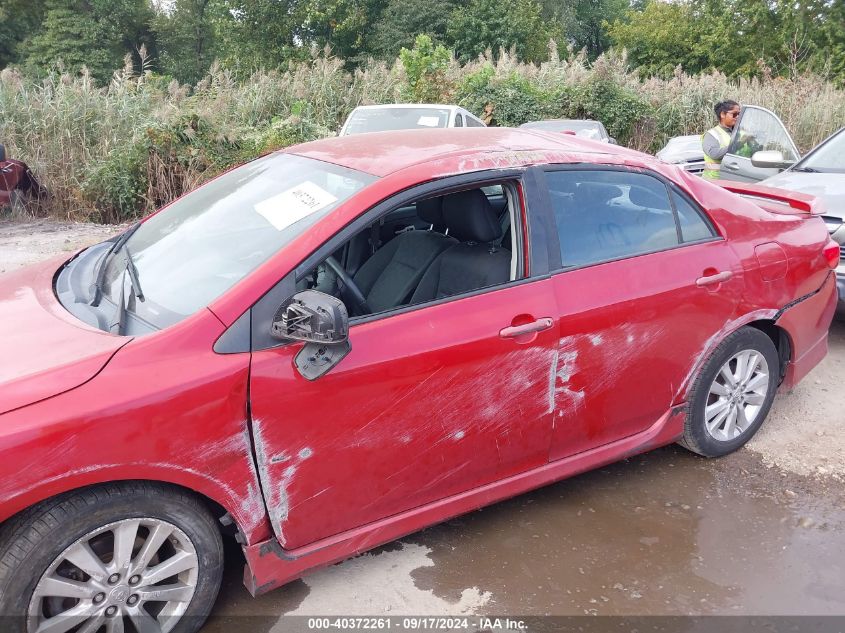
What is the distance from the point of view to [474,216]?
327 centimetres

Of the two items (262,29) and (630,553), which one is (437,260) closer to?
(630,553)

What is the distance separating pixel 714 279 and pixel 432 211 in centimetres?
136

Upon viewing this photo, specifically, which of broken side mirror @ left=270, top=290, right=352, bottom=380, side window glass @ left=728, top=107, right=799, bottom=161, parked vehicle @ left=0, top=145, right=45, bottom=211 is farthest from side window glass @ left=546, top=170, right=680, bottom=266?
parked vehicle @ left=0, top=145, right=45, bottom=211

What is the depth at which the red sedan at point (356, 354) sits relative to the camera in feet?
7.34

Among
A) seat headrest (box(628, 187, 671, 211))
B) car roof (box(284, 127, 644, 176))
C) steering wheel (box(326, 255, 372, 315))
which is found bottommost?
steering wheel (box(326, 255, 372, 315))

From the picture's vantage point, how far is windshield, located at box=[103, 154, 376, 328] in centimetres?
266

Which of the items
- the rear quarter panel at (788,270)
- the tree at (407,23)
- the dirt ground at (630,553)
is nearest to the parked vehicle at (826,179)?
the rear quarter panel at (788,270)

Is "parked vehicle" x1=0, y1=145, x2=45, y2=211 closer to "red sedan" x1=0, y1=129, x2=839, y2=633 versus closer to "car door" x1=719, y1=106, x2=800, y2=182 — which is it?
"red sedan" x1=0, y1=129, x2=839, y2=633

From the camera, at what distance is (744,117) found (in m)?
7.47

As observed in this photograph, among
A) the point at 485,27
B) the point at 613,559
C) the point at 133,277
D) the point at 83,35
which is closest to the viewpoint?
the point at 133,277

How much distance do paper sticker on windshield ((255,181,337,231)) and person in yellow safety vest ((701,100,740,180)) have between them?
18.7ft

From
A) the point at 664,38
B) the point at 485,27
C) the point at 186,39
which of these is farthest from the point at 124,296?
the point at 186,39

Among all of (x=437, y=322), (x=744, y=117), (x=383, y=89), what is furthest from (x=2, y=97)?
(x=437, y=322)

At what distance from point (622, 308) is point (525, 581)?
47.2 inches
